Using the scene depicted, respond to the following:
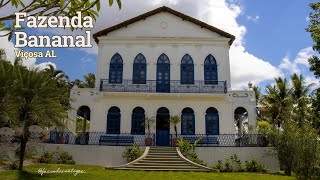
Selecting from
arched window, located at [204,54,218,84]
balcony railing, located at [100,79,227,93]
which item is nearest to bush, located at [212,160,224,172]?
balcony railing, located at [100,79,227,93]

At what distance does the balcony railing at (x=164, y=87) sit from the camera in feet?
76.5

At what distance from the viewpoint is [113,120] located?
22.9 meters

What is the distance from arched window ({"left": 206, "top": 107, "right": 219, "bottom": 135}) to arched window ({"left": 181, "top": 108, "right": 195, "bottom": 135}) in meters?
1.02

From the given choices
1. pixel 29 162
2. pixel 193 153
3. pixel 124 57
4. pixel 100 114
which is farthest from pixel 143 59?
pixel 29 162

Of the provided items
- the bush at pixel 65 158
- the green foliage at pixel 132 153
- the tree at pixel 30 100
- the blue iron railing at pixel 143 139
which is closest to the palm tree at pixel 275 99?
the blue iron railing at pixel 143 139

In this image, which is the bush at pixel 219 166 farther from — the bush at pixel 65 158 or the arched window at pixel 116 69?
the arched window at pixel 116 69

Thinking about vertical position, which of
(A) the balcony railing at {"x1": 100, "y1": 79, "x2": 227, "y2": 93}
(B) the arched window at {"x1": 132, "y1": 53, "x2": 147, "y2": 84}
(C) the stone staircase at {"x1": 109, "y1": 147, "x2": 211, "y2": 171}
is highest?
(B) the arched window at {"x1": 132, "y1": 53, "x2": 147, "y2": 84}

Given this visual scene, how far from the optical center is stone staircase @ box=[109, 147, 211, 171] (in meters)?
16.4

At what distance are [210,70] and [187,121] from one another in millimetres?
4110

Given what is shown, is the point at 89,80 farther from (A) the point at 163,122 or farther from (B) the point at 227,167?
(B) the point at 227,167

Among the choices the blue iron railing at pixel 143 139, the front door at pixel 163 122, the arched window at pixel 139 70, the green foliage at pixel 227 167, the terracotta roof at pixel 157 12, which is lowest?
the green foliage at pixel 227 167

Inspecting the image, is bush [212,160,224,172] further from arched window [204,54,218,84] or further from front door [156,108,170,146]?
arched window [204,54,218,84]

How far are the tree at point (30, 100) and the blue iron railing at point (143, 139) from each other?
15.7 feet

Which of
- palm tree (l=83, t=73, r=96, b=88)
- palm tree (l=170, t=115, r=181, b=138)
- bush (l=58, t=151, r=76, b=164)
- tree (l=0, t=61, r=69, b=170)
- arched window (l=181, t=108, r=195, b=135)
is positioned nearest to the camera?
tree (l=0, t=61, r=69, b=170)
